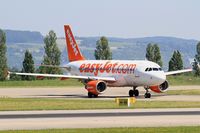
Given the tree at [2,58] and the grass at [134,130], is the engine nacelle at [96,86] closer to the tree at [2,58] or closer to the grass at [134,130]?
the grass at [134,130]

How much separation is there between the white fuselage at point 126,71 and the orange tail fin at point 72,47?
229 cm

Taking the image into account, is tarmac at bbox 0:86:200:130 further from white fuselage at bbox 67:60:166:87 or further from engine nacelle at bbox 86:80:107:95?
white fuselage at bbox 67:60:166:87

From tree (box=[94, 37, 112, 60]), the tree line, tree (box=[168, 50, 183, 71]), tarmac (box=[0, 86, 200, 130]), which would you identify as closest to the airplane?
tarmac (box=[0, 86, 200, 130])

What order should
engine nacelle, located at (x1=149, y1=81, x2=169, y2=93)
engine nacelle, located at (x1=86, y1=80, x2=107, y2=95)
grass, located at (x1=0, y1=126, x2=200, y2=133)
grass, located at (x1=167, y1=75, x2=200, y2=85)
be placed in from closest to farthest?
grass, located at (x1=0, y1=126, x2=200, y2=133) → engine nacelle, located at (x1=86, y1=80, x2=107, y2=95) → engine nacelle, located at (x1=149, y1=81, x2=169, y2=93) → grass, located at (x1=167, y1=75, x2=200, y2=85)

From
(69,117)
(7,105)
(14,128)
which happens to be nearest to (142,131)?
(14,128)

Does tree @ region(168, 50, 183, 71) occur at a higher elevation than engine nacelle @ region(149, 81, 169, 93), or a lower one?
higher

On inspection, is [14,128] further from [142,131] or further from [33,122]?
[142,131]

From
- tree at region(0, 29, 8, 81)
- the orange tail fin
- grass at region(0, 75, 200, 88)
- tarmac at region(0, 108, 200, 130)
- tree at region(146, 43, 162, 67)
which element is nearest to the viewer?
tarmac at region(0, 108, 200, 130)

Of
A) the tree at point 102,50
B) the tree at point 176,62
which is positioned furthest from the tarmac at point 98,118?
the tree at point 102,50

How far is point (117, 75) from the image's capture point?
75125mm

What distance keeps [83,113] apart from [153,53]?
138 metres

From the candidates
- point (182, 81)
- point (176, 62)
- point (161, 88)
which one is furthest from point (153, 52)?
point (161, 88)

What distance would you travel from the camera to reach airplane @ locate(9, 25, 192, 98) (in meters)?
71.8

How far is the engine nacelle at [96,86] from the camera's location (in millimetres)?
71562
